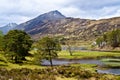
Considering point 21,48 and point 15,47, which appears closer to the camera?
point 15,47

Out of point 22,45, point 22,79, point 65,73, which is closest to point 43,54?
point 22,45

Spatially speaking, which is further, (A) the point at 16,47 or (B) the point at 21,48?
(B) the point at 21,48

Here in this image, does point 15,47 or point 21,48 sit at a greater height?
point 15,47

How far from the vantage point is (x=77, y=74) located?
63.1 meters

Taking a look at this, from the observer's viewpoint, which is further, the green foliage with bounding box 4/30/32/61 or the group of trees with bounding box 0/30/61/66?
the group of trees with bounding box 0/30/61/66

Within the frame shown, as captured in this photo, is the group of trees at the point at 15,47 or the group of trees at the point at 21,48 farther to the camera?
the group of trees at the point at 21,48

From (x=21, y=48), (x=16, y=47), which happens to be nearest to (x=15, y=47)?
(x=16, y=47)

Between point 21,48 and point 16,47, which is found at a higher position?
point 16,47

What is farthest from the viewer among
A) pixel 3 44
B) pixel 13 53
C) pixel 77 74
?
pixel 3 44

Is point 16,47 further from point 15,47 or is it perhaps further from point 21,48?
point 21,48

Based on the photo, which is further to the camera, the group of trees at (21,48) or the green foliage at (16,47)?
the group of trees at (21,48)

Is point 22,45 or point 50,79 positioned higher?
point 22,45

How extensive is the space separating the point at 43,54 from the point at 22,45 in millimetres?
9329

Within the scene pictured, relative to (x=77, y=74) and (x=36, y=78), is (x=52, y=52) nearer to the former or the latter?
(x=77, y=74)
